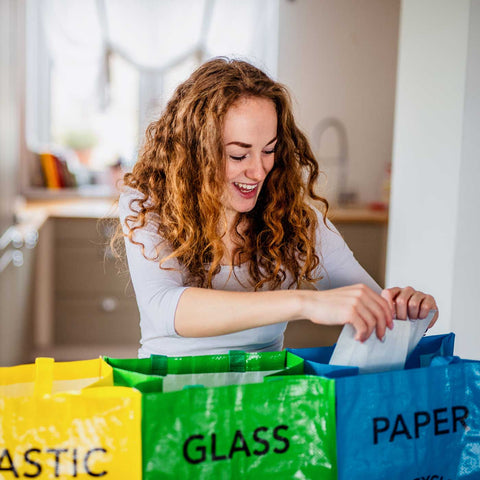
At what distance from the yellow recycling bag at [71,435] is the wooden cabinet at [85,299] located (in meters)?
2.78

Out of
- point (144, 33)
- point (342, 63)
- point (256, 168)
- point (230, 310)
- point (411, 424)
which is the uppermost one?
point (144, 33)

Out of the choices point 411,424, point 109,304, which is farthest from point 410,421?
point 109,304

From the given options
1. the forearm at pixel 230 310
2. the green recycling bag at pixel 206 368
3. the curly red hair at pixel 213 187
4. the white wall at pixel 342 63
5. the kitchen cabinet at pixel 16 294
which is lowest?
the kitchen cabinet at pixel 16 294

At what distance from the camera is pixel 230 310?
1015 millimetres

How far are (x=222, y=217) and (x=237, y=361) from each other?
1.45 feet

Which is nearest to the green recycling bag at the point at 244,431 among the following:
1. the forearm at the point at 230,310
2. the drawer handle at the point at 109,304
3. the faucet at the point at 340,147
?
the forearm at the point at 230,310

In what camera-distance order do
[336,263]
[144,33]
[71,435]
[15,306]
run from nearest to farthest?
[71,435]
[336,263]
[15,306]
[144,33]

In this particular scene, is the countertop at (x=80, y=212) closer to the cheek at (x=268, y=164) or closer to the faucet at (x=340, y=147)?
the faucet at (x=340, y=147)

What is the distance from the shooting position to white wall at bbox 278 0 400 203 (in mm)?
4191

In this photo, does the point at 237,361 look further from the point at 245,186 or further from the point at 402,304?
the point at 245,186

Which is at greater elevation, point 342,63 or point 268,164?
point 342,63

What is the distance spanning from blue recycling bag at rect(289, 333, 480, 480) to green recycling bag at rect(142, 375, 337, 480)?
0.03 m

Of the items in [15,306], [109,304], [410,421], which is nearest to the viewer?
[410,421]

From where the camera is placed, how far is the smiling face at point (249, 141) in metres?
1.22
